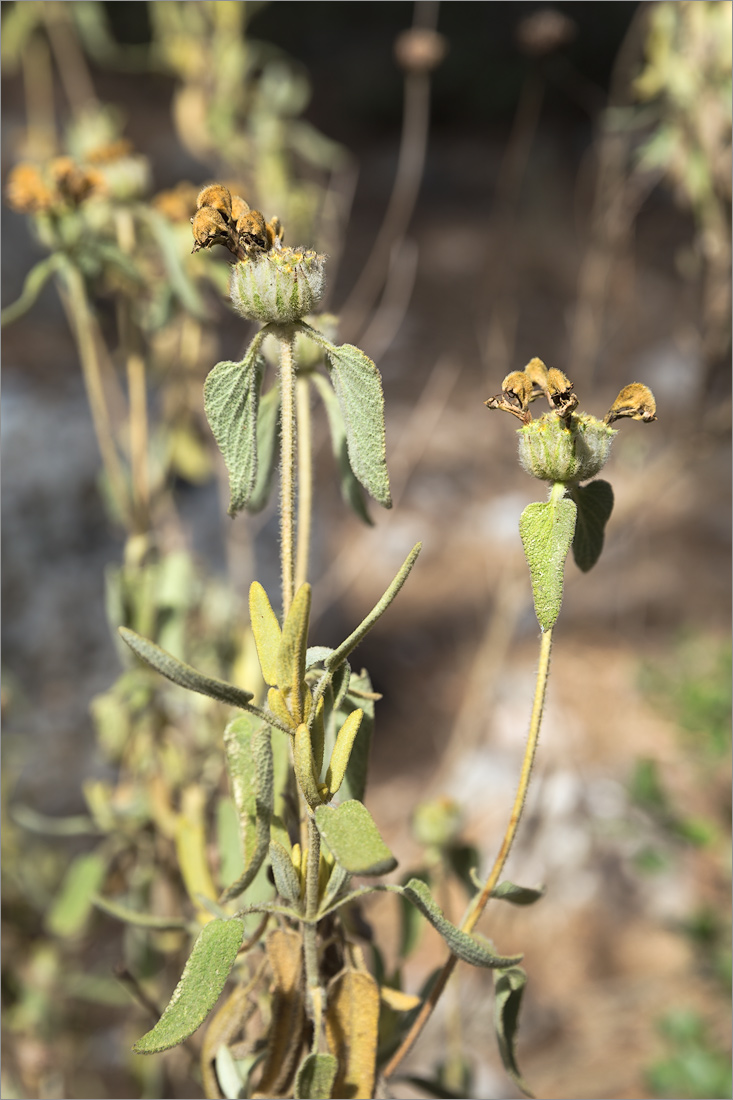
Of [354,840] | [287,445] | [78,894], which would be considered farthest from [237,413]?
[78,894]

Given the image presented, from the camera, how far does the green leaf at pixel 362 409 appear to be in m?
0.26

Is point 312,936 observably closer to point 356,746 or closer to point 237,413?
point 356,746

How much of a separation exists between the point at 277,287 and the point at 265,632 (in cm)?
10

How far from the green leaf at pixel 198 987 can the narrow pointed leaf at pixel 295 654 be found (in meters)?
0.07

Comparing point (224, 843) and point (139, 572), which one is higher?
point (139, 572)

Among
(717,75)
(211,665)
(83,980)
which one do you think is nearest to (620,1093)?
(83,980)

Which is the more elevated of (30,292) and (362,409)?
(30,292)

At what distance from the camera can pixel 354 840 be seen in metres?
0.22

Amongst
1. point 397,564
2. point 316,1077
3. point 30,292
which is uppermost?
point 397,564

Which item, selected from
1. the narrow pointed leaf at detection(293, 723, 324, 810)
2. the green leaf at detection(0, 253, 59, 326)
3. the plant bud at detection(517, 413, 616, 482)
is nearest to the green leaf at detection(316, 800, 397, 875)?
the narrow pointed leaf at detection(293, 723, 324, 810)

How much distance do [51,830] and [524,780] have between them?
39 cm

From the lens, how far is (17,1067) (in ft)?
1.86

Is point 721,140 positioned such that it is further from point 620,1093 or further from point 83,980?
point 620,1093

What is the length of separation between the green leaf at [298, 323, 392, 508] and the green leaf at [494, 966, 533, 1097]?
0.56 ft
